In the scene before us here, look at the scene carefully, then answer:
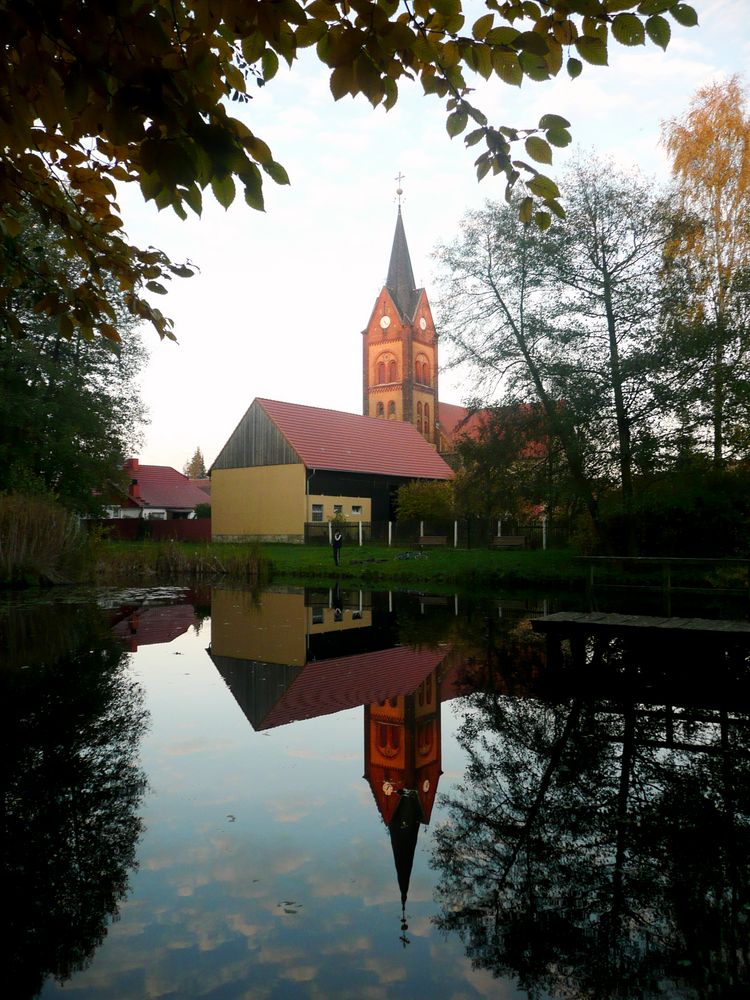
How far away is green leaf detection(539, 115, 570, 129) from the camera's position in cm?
308

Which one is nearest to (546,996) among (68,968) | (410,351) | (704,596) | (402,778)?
(68,968)

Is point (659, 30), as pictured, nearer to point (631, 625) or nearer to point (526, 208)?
point (526, 208)

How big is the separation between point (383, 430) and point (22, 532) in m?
32.2

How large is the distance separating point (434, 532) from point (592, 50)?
32.5 m

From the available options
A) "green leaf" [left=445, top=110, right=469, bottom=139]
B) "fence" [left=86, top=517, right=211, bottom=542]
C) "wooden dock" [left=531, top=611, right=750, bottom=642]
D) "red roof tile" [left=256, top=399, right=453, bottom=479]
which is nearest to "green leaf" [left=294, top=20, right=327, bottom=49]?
"green leaf" [left=445, top=110, right=469, bottom=139]

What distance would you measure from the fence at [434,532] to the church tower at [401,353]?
1683 inches

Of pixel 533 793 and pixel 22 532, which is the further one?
pixel 22 532

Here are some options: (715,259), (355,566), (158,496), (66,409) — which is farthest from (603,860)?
(158,496)

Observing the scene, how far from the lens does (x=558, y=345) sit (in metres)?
19.8

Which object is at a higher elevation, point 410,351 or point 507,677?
point 410,351

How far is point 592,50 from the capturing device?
3.01m

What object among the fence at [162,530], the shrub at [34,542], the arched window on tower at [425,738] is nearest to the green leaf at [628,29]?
the arched window on tower at [425,738]

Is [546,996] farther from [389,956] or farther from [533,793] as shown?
[533,793]

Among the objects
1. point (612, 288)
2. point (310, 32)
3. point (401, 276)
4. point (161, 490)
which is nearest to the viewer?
point (310, 32)
